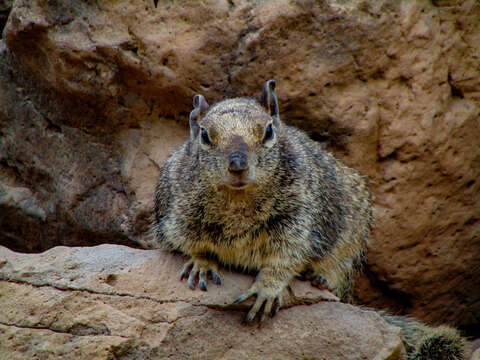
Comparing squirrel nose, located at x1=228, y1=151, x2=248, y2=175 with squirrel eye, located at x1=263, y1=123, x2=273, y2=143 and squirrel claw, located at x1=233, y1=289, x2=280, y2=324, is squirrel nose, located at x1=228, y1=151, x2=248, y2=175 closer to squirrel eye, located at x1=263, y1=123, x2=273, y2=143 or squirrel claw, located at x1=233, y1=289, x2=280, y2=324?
squirrel eye, located at x1=263, y1=123, x2=273, y2=143

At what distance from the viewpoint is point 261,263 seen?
15.6 feet

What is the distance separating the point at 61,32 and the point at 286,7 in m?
2.25

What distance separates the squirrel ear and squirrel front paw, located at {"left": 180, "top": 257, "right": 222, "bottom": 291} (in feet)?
4.54

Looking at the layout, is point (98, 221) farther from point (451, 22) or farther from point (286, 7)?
point (451, 22)

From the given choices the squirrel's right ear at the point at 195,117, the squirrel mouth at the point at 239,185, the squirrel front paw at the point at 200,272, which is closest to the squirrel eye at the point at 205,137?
the squirrel's right ear at the point at 195,117

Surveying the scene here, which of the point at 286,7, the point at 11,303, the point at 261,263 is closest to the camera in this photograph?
the point at 11,303

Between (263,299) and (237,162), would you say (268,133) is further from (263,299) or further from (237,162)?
(263,299)

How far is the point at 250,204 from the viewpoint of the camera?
15.0ft

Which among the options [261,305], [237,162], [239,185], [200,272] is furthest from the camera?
[200,272]

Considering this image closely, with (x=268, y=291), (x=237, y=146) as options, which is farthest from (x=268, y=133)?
(x=268, y=291)

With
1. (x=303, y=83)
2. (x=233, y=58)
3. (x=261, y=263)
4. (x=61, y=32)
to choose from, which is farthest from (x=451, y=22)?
(x=61, y=32)

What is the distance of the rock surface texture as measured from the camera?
578cm

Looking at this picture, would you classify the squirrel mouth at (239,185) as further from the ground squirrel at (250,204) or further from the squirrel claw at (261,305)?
the squirrel claw at (261,305)

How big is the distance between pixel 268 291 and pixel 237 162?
116 centimetres
